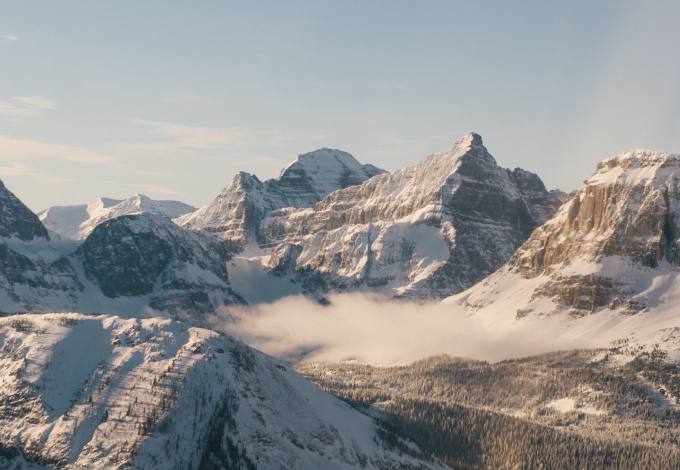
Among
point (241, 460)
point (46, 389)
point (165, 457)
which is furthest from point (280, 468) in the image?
point (46, 389)

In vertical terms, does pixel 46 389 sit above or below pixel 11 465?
above

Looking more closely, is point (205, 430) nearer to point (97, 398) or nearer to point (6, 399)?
point (97, 398)

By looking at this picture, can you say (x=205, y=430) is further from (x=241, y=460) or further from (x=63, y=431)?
(x=63, y=431)

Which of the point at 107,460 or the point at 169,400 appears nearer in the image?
the point at 107,460

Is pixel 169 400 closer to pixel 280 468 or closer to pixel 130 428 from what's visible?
pixel 130 428

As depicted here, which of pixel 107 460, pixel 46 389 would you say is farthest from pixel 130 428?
pixel 46 389

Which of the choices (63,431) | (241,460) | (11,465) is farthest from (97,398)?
(241,460)

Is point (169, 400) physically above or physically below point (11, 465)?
above

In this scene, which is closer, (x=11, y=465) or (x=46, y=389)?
(x=11, y=465)
